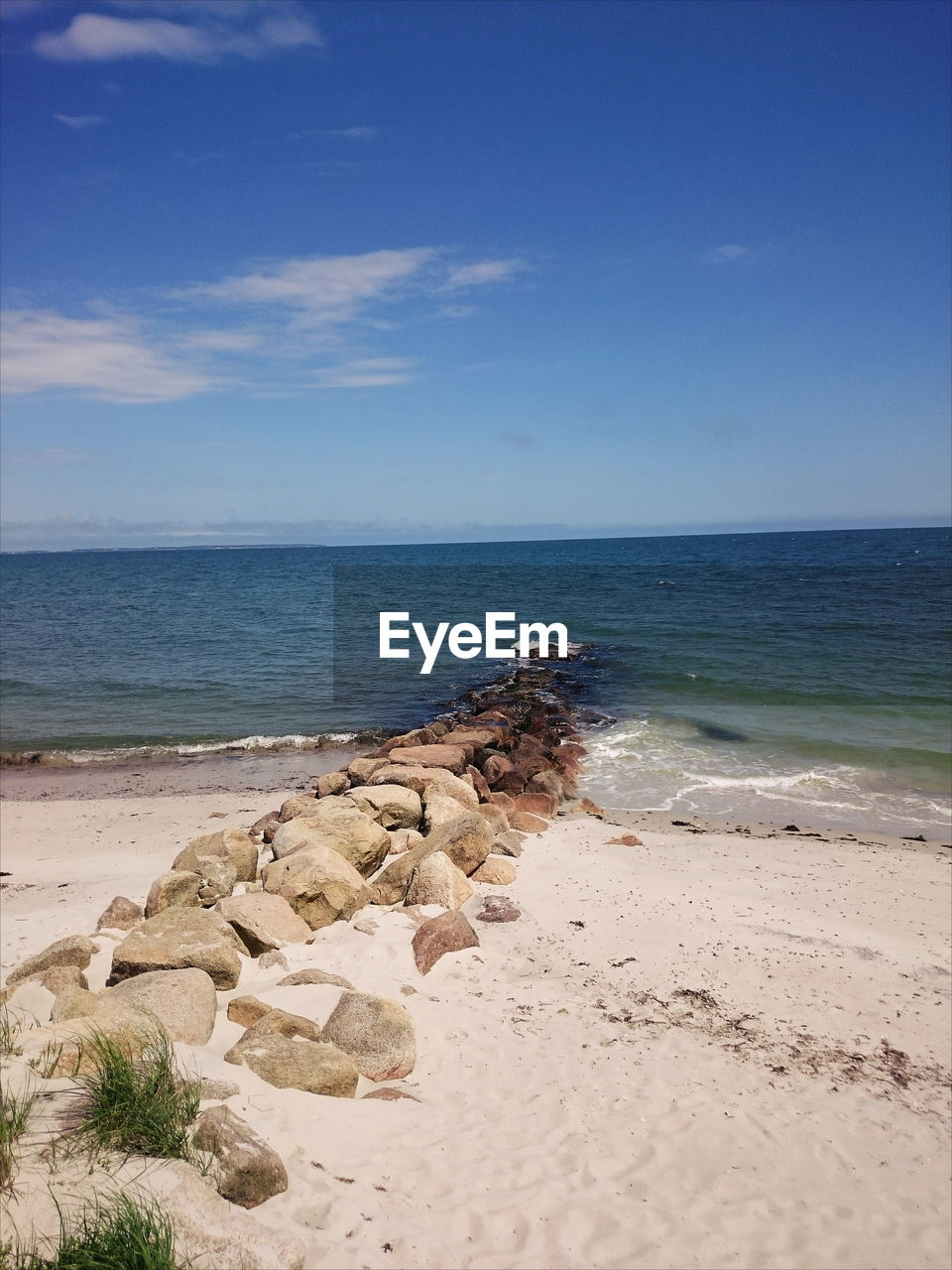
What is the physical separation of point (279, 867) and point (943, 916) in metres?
8.04

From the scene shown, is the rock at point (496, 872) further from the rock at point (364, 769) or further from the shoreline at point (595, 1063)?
the rock at point (364, 769)

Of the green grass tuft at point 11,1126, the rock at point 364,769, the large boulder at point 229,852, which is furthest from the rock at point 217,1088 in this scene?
the rock at point 364,769

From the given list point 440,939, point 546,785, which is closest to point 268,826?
point 440,939

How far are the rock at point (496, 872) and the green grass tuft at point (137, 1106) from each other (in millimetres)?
5595

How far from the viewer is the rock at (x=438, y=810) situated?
11.2 m

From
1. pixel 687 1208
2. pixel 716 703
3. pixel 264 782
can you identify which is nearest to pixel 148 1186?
pixel 687 1208

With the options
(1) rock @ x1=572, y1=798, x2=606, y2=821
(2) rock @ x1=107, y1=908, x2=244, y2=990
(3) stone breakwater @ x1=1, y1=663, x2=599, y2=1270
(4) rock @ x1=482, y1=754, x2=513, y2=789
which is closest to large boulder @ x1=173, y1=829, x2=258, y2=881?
(3) stone breakwater @ x1=1, y1=663, x2=599, y2=1270

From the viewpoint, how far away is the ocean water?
15.9 m

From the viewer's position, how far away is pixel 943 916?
962cm

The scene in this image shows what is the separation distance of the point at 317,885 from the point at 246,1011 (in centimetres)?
242

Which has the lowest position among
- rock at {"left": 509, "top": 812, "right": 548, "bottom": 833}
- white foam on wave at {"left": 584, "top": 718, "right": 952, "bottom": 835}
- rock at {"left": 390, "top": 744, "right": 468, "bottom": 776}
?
white foam on wave at {"left": 584, "top": 718, "right": 952, "bottom": 835}

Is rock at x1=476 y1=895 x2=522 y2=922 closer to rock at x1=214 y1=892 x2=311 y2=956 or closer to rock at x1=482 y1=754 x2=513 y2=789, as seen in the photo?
rock at x1=214 y1=892 x2=311 y2=956

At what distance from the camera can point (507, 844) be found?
36.2 feet

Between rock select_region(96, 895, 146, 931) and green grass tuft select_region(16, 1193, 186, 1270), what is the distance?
17.0ft
